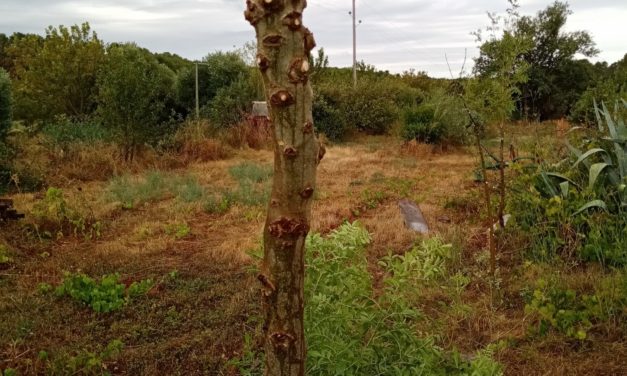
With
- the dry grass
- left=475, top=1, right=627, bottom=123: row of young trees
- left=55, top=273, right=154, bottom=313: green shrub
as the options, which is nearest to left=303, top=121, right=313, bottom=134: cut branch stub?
the dry grass

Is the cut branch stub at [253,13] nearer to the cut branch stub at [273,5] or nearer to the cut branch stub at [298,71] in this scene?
the cut branch stub at [273,5]

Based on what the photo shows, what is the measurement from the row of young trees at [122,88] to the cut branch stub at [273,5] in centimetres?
867

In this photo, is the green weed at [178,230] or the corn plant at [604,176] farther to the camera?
the green weed at [178,230]

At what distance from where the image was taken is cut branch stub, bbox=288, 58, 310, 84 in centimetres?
116

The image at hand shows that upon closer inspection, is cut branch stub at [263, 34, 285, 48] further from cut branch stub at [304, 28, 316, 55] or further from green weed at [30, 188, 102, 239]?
green weed at [30, 188, 102, 239]

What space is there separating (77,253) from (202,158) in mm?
5776

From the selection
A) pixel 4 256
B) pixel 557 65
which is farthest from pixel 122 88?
pixel 557 65

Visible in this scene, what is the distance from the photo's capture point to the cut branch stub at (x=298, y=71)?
116 centimetres

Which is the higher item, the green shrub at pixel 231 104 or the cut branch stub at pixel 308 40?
the green shrub at pixel 231 104

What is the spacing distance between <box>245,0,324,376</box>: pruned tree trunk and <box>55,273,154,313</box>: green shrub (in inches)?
94.8

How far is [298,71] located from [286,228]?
0.37 metres

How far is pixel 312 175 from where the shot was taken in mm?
1261

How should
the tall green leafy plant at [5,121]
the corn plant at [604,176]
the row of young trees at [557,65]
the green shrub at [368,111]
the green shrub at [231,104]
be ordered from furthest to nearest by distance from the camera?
the row of young trees at [557,65] → the green shrub at [368,111] → the green shrub at [231,104] → the tall green leafy plant at [5,121] → the corn plant at [604,176]

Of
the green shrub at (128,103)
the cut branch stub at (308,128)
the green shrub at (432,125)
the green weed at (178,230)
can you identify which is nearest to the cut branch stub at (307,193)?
the cut branch stub at (308,128)
